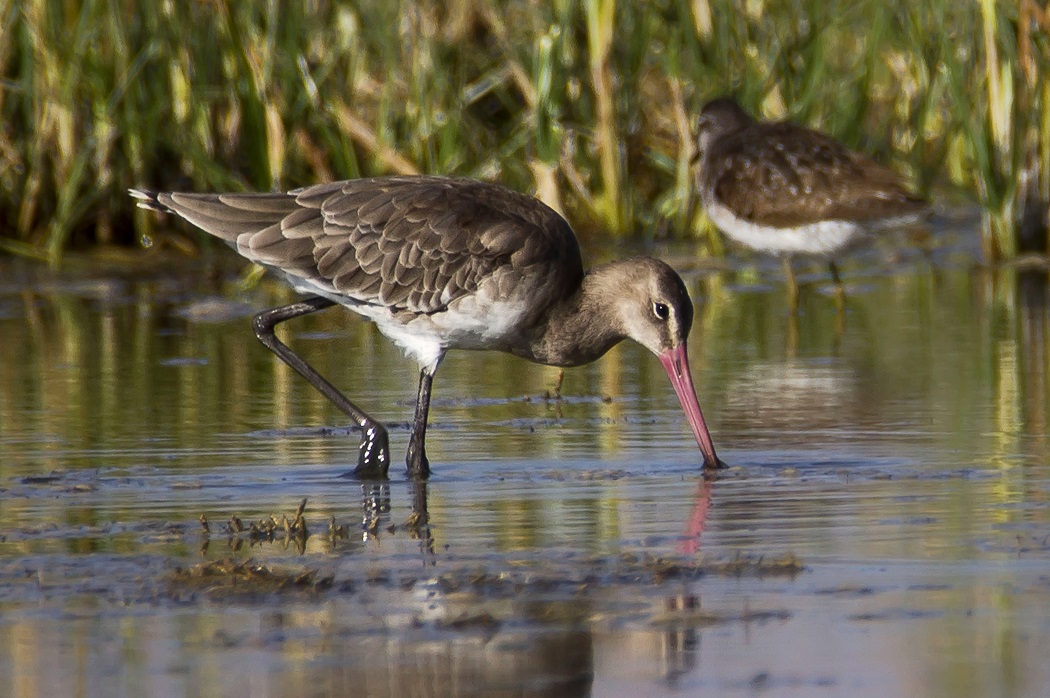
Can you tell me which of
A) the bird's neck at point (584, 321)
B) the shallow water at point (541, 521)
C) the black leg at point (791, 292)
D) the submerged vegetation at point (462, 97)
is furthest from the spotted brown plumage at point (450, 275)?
the submerged vegetation at point (462, 97)

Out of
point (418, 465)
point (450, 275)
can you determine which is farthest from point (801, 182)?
point (418, 465)

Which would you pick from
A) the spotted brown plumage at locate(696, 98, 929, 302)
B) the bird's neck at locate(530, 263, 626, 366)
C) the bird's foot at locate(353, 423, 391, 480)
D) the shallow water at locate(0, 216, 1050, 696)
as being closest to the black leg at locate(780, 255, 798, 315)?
the spotted brown plumage at locate(696, 98, 929, 302)

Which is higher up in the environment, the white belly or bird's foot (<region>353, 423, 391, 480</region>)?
the white belly

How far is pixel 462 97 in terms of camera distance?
40.7ft

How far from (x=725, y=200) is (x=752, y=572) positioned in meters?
6.49

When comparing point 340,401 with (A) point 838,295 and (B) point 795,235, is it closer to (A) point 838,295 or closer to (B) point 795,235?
(B) point 795,235

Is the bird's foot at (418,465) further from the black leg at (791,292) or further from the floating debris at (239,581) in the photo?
the black leg at (791,292)

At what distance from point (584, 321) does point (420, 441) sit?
2.44ft

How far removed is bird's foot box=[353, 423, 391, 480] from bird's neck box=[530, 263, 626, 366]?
63 cm

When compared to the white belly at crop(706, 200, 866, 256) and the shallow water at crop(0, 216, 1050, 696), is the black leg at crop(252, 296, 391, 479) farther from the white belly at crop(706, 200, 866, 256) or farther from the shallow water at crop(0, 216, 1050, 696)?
the white belly at crop(706, 200, 866, 256)

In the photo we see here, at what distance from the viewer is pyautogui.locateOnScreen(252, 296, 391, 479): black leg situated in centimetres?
664

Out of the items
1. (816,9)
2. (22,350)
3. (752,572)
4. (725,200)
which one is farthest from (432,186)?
(816,9)

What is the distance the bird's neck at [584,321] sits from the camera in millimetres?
6844

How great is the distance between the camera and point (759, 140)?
434 inches
